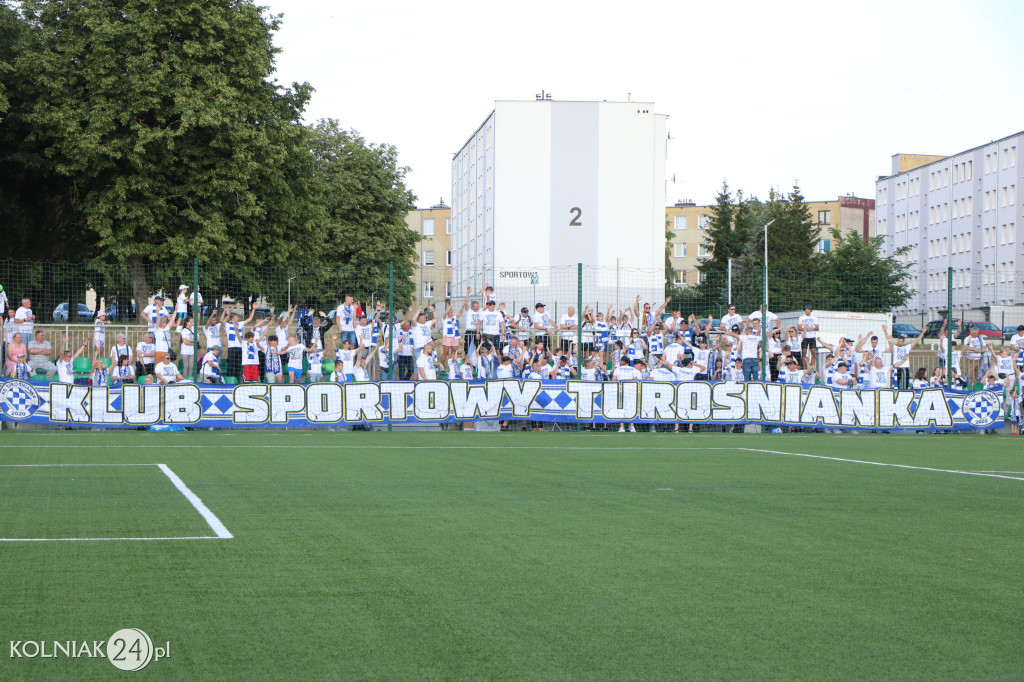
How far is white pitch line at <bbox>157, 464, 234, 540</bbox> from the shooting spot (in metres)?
7.94

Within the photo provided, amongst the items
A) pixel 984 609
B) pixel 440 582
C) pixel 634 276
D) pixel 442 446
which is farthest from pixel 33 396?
pixel 634 276

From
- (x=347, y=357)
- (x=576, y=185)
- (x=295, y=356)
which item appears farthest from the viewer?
(x=576, y=185)

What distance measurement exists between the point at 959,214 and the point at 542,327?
84751 millimetres

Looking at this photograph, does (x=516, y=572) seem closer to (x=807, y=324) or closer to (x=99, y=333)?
(x=99, y=333)

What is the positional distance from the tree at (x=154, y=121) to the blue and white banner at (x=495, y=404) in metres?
15.9

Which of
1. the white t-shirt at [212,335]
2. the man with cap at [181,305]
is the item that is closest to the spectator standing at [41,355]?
the man with cap at [181,305]

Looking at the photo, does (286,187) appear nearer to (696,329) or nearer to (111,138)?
(111,138)

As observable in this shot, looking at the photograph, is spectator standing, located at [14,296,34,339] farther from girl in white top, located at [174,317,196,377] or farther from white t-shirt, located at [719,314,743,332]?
white t-shirt, located at [719,314,743,332]

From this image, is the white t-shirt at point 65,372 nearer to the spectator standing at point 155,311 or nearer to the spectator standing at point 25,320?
the spectator standing at point 25,320

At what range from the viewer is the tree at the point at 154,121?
Answer: 3562 cm

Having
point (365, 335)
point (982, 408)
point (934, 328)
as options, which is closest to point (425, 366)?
point (365, 335)

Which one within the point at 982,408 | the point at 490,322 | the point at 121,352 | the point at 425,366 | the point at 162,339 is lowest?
the point at 982,408

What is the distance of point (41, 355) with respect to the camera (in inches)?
878

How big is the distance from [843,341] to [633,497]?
52.8ft
